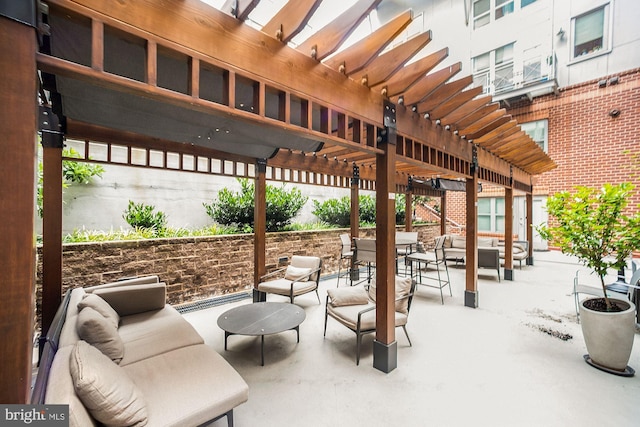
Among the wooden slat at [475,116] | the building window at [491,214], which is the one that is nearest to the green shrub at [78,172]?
the wooden slat at [475,116]

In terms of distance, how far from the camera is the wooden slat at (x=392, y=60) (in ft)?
6.27

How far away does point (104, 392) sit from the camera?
138cm

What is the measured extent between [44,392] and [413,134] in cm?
354

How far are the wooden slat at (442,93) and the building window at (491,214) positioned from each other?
9.36 meters

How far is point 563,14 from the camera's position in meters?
8.62

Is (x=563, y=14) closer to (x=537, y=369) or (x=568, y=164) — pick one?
(x=568, y=164)

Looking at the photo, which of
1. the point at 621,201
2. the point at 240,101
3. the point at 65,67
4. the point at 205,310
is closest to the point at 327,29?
the point at 240,101

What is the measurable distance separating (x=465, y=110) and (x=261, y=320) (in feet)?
11.6

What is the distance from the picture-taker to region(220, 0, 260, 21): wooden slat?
4.87 feet

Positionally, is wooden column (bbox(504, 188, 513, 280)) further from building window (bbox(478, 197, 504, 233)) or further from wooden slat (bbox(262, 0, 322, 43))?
wooden slat (bbox(262, 0, 322, 43))

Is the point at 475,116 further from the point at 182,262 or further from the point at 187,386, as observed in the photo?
the point at 182,262

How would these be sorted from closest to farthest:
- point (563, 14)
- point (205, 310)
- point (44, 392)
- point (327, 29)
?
point (44, 392) → point (327, 29) → point (205, 310) → point (563, 14)

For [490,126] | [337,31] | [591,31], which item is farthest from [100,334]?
[591,31]

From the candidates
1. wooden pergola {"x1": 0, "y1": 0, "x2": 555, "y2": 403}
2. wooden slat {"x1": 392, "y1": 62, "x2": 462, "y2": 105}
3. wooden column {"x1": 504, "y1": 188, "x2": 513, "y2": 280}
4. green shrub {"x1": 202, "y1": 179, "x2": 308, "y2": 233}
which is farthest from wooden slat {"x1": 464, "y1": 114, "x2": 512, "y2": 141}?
green shrub {"x1": 202, "y1": 179, "x2": 308, "y2": 233}
